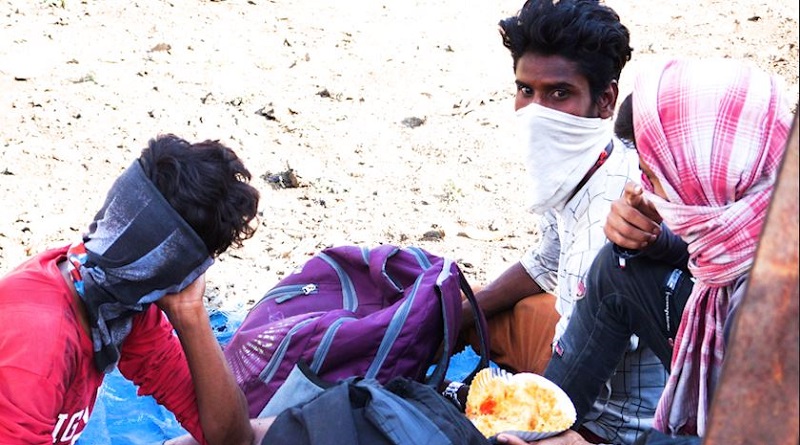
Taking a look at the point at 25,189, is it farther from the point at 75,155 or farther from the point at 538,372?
the point at 538,372

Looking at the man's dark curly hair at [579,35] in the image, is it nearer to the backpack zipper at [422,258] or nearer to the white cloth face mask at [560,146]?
the white cloth face mask at [560,146]

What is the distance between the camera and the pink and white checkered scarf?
2.18m

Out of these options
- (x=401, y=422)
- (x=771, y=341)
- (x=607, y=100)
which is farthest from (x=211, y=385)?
(x=771, y=341)

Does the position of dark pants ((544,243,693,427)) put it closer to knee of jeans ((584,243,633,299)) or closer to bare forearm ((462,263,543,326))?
knee of jeans ((584,243,633,299))

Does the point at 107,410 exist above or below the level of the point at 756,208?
below

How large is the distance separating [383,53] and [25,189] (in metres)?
2.82

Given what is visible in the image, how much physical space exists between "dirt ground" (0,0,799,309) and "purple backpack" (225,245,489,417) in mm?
1091

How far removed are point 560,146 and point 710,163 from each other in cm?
87

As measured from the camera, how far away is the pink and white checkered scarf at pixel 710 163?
2178mm

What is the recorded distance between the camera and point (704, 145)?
2.21m

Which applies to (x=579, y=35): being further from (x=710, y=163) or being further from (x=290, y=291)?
(x=290, y=291)

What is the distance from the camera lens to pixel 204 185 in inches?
91.4

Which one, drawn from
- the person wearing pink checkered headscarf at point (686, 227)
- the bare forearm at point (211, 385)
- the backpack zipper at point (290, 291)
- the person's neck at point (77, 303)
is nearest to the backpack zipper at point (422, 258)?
the backpack zipper at point (290, 291)

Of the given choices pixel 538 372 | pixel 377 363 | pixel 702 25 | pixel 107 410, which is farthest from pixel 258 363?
pixel 702 25
